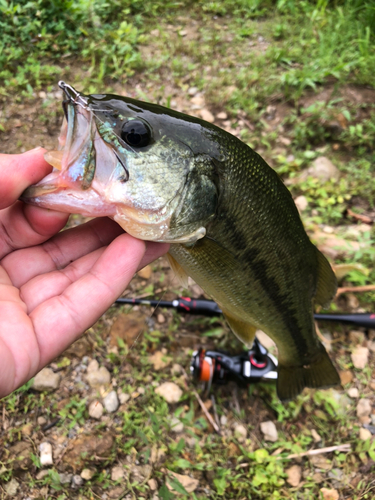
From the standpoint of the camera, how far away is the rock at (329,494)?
2533mm

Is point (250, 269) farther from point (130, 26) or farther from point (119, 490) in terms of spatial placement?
point (130, 26)

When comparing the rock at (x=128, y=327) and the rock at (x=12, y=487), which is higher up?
the rock at (x=128, y=327)

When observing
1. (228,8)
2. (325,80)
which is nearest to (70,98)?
(325,80)

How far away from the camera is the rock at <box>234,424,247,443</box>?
9.05ft

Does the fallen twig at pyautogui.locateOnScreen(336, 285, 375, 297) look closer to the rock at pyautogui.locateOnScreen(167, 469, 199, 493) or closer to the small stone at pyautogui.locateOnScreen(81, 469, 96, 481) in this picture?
the rock at pyautogui.locateOnScreen(167, 469, 199, 493)

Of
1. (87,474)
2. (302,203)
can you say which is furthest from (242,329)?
(302,203)

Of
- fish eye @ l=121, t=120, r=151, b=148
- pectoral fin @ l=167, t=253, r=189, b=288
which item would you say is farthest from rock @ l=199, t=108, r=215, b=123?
fish eye @ l=121, t=120, r=151, b=148

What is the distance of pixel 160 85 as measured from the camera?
4.56m

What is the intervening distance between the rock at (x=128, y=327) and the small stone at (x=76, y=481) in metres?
0.94

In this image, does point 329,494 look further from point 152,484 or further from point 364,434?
point 152,484

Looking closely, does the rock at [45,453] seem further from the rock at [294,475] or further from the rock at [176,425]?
the rock at [294,475]

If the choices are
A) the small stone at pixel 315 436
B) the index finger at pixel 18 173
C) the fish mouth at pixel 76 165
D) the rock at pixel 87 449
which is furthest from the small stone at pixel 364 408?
the index finger at pixel 18 173

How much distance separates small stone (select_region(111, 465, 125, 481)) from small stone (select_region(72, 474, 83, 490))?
0.21m

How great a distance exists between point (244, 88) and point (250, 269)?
321 centimetres
